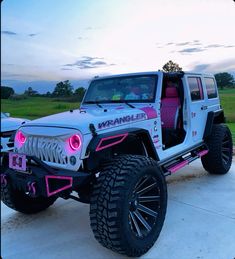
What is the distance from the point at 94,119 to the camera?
3.04m

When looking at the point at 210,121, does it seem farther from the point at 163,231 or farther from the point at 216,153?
the point at 163,231

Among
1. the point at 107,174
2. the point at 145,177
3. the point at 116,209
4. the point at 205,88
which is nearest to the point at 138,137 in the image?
the point at 145,177

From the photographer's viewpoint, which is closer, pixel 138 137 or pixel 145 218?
pixel 145 218

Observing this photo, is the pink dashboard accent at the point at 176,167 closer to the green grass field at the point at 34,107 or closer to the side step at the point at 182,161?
the side step at the point at 182,161

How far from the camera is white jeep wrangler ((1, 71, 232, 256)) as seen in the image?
2.65 metres

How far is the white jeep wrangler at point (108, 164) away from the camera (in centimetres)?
265

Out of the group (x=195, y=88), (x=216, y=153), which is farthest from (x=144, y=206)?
(x=195, y=88)

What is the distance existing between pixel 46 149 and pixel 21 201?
1011 mm

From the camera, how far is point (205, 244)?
3.03m

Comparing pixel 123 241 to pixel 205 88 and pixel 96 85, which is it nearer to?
pixel 96 85

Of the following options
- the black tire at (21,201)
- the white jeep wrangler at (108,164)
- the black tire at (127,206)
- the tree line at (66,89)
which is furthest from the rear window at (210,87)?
the black tire at (21,201)

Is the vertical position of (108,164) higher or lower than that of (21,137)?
lower

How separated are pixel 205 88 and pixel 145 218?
3.01 metres

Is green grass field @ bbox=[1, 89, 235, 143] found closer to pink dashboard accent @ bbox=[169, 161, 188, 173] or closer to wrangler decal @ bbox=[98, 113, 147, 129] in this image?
wrangler decal @ bbox=[98, 113, 147, 129]
